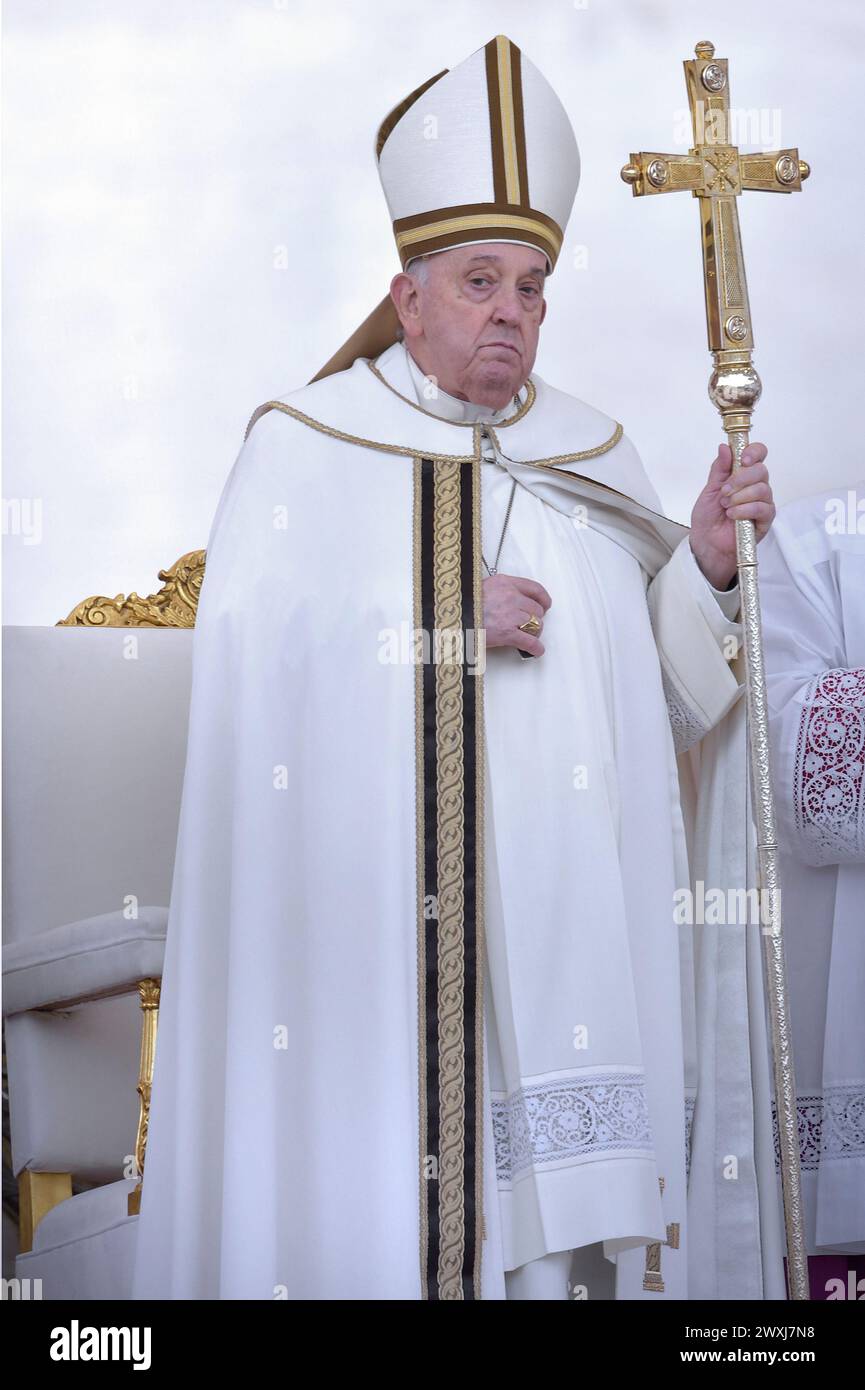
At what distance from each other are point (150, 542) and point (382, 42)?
140cm

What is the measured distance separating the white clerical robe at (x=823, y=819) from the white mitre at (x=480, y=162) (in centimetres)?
103

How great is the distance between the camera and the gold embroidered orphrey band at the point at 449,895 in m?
3.39

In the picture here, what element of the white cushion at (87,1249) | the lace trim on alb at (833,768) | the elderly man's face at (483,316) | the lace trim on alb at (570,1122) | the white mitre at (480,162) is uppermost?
the white mitre at (480,162)

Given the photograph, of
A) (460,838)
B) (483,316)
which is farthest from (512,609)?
(483,316)

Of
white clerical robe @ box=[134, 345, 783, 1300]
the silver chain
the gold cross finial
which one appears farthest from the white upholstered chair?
the gold cross finial

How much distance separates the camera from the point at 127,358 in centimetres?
516

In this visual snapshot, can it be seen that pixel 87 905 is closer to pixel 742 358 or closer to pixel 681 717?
pixel 681 717

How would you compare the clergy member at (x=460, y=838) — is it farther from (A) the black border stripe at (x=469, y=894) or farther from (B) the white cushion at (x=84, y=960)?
(B) the white cushion at (x=84, y=960)

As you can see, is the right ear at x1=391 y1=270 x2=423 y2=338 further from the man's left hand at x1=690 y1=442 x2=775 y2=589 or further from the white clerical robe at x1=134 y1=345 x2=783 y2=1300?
the man's left hand at x1=690 y1=442 x2=775 y2=589

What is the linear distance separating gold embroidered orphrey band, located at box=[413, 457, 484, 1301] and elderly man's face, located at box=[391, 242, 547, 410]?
0.83 feet

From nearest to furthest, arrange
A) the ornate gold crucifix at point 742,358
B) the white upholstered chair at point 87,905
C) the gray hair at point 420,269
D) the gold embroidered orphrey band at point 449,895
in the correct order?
Answer: the gold embroidered orphrey band at point 449,895 → the ornate gold crucifix at point 742,358 → the gray hair at point 420,269 → the white upholstered chair at point 87,905

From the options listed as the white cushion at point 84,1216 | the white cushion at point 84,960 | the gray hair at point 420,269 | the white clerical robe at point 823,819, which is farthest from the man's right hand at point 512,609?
the white cushion at point 84,1216

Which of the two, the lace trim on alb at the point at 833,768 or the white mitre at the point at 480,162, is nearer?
the white mitre at the point at 480,162
